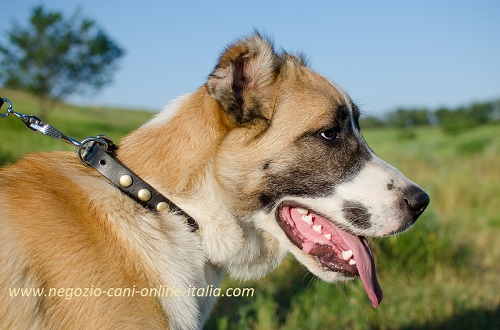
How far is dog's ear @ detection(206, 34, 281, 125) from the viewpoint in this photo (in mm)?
2920

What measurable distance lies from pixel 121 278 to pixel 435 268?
4.46 meters

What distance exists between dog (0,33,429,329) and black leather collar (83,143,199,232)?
36mm

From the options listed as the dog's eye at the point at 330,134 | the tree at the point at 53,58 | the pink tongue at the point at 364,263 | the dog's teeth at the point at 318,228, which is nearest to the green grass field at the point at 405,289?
the pink tongue at the point at 364,263

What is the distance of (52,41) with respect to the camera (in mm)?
18875

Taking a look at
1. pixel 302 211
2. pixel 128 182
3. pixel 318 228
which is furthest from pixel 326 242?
pixel 128 182

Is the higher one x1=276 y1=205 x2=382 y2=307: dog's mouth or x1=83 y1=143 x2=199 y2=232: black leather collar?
x1=83 y1=143 x2=199 y2=232: black leather collar

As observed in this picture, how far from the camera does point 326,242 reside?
3.09 meters

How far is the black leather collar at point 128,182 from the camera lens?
2.70 metres

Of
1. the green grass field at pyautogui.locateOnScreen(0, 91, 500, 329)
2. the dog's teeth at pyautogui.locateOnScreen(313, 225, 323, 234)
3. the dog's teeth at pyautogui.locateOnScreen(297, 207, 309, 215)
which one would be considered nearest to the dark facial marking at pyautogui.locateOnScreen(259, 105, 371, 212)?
the dog's teeth at pyautogui.locateOnScreen(297, 207, 309, 215)

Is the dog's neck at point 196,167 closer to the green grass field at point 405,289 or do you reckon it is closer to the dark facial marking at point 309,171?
the dark facial marking at point 309,171

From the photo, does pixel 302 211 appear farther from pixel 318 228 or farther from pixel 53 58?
pixel 53 58

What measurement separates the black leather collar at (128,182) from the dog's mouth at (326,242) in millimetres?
592

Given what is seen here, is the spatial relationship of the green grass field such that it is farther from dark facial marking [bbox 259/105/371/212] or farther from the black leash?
the black leash

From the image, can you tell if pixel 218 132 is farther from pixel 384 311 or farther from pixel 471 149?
pixel 471 149
